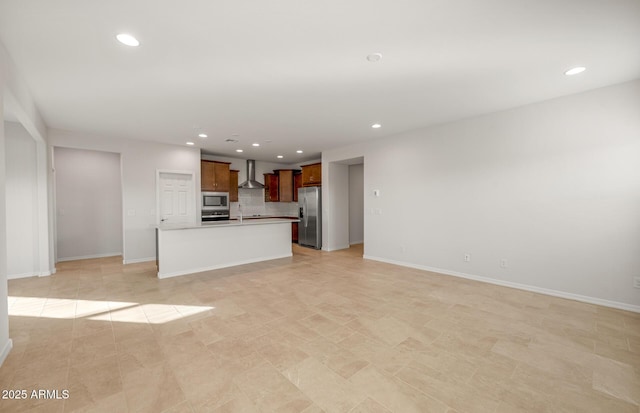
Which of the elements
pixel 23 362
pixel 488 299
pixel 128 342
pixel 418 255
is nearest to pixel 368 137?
pixel 418 255

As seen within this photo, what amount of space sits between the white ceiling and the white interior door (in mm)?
2209

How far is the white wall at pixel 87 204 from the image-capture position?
5848 millimetres

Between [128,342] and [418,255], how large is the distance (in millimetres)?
4617

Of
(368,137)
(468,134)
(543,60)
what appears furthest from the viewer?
(368,137)

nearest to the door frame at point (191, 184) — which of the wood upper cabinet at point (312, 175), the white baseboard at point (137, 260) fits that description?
the white baseboard at point (137, 260)

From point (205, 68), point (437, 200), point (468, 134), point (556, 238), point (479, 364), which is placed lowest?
point (479, 364)

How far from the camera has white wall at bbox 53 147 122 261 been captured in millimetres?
5848

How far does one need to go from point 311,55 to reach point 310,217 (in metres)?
5.32

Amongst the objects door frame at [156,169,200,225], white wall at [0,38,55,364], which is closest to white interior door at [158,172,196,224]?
door frame at [156,169,200,225]

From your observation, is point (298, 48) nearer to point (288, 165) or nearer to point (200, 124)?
point (200, 124)

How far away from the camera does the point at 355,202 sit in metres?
8.24

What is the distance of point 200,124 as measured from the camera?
4609mm

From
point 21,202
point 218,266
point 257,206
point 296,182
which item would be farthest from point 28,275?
point 296,182

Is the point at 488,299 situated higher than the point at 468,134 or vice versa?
the point at 468,134
